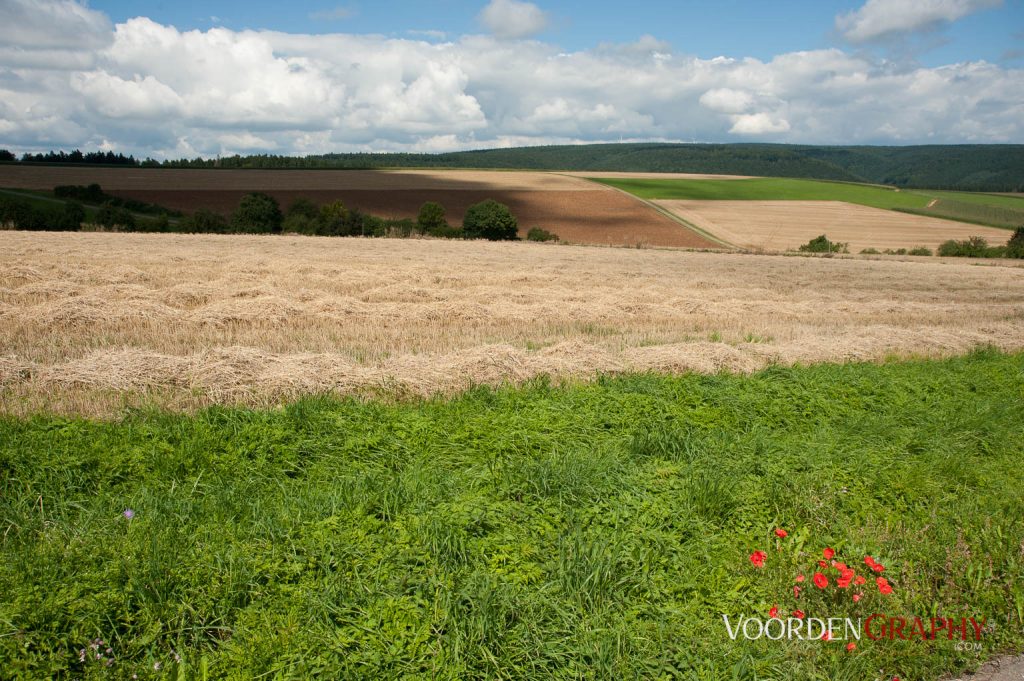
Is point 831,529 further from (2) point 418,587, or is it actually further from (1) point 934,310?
(1) point 934,310

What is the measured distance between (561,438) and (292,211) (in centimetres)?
5760

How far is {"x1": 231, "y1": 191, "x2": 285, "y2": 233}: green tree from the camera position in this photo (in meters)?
51.8

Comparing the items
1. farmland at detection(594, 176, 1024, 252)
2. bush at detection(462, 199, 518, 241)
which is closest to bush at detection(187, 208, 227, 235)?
bush at detection(462, 199, 518, 241)

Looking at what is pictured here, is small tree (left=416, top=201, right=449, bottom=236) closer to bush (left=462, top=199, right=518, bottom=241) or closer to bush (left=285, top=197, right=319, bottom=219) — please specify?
bush (left=462, top=199, right=518, bottom=241)

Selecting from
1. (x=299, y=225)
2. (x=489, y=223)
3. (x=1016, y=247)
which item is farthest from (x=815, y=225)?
(x=299, y=225)

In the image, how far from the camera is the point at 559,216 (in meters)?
64.1

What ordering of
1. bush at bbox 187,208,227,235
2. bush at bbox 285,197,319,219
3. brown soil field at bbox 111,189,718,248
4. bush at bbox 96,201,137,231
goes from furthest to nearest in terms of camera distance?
1. bush at bbox 285,197,319,219
2. brown soil field at bbox 111,189,718,248
3. bush at bbox 187,208,227,235
4. bush at bbox 96,201,137,231

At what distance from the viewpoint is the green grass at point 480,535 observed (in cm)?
365

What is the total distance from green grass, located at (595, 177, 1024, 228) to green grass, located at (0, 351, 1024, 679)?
7839cm

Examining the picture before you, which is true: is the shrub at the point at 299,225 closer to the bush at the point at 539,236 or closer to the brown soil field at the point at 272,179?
the bush at the point at 539,236

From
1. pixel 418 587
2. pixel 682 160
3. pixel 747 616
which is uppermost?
pixel 682 160

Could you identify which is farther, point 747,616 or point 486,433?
point 486,433

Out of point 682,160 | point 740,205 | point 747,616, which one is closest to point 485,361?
point 747,616

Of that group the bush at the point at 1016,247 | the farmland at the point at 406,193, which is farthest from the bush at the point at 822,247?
the bush at the point at 1016,247
